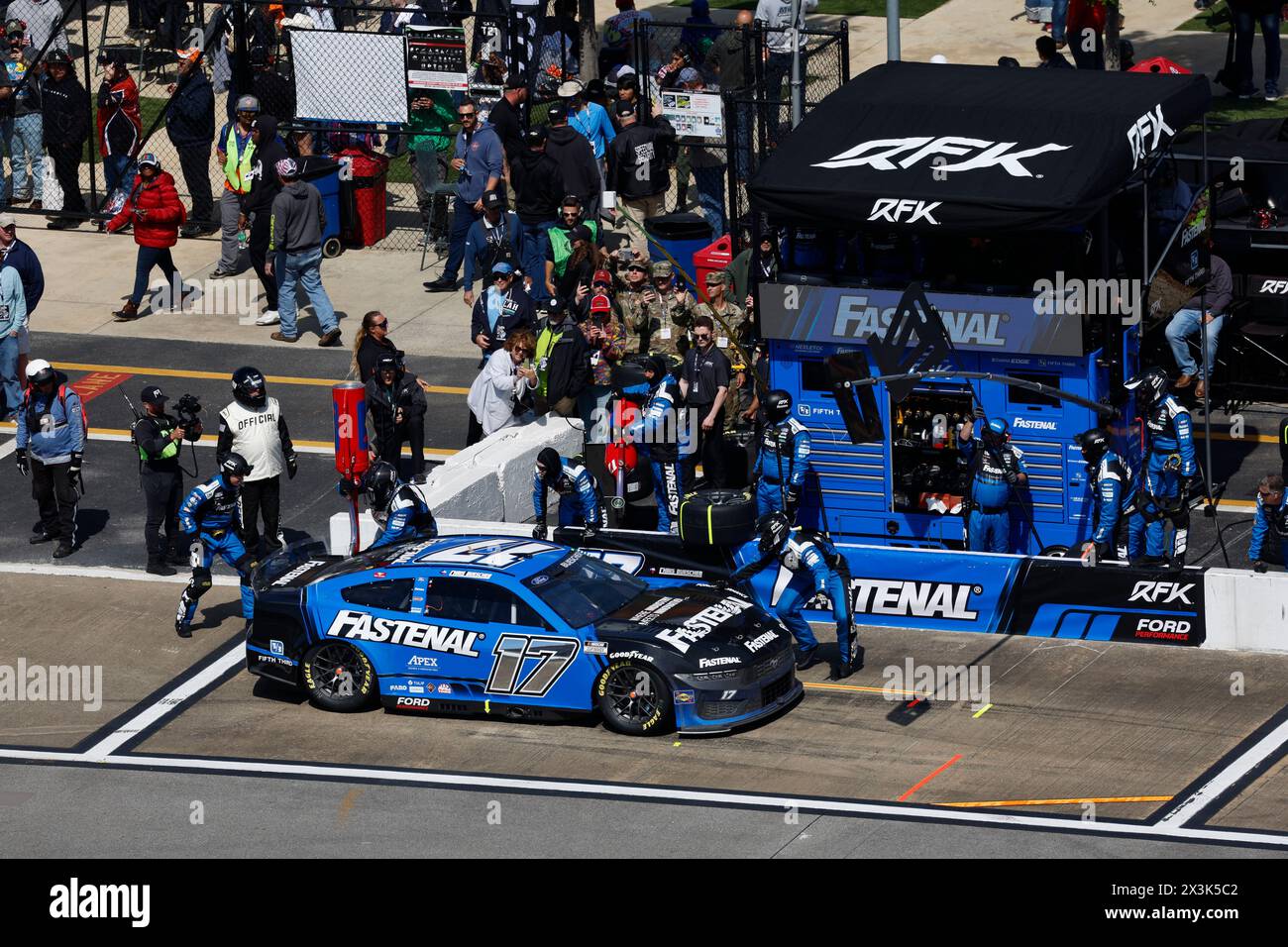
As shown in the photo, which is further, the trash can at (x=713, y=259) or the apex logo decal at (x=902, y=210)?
the trash can at (x=713, y=259)

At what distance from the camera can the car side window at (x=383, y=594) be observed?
59.6 ft

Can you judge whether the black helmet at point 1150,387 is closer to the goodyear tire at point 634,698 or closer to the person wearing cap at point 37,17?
the goodyear tire at point 634,698

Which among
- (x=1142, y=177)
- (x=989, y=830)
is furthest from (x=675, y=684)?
(x=1142, y=177)

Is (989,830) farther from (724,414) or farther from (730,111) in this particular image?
(730,111)

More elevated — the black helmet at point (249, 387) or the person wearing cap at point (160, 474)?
the black helmet at point (249, 387)

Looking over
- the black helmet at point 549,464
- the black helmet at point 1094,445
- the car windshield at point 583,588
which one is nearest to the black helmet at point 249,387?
the black helmet at point 549,464

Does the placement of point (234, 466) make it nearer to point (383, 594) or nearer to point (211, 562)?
point (211, 562)

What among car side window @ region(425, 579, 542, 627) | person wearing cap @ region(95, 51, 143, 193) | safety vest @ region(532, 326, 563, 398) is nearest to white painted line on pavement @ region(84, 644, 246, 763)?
car side window @ region(425, 579, 542, 627)

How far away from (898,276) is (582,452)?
358 centimetres

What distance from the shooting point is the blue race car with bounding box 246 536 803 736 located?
17.6m

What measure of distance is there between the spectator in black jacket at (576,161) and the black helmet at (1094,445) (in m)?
8.73

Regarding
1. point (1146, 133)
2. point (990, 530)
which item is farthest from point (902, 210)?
point (990, 530)

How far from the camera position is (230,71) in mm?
30547

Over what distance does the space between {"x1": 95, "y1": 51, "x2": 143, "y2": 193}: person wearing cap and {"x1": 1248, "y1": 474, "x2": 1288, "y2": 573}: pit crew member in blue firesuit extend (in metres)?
15.7
